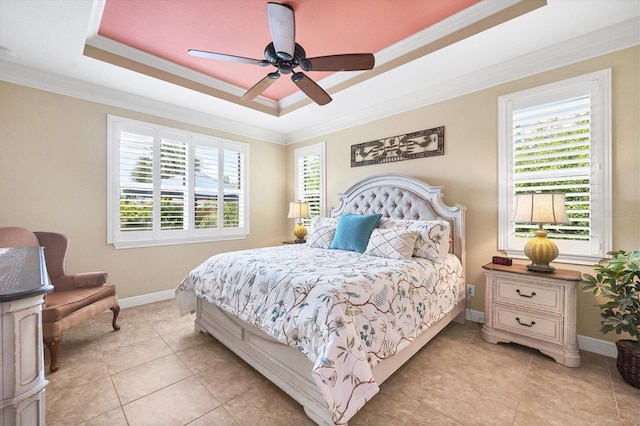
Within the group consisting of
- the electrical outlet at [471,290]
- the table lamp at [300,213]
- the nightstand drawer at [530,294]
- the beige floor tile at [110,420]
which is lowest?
the beige floor tile at [110,420]

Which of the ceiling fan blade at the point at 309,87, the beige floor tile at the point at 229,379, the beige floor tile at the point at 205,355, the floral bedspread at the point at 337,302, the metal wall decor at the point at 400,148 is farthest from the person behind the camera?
the metal wall decor at the point at 400,148

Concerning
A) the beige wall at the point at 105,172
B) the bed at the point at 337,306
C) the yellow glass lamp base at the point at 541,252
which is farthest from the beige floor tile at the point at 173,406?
the yellow glass lamp base at the point at 541,252

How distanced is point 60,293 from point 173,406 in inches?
69.5

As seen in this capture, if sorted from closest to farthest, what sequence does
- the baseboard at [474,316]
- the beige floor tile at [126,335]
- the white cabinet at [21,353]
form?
the white cabinet at [21,353] < the beige floor tile at [126,335] < the baseboard at [474,316]

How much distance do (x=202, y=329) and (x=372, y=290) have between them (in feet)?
6.20

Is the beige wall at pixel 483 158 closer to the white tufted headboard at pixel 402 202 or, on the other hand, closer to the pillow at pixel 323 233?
the white tufted headboard at pixel 402 202

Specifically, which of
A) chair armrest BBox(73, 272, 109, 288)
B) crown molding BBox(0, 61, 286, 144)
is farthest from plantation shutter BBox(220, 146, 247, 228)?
chair armrest BBox(73, 272, 109, 288)

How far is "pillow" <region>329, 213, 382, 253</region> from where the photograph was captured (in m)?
2.97

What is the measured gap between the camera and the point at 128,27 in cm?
246

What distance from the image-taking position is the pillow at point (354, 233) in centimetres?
297

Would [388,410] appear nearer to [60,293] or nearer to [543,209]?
[543,209]

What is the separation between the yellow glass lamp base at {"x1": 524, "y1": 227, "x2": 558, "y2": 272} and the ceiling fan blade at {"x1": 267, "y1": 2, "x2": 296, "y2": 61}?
102 inches

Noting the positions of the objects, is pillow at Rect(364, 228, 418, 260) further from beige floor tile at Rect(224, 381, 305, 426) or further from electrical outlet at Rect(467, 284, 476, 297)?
beige floor tile at Rect(224, 381, 305, 426)

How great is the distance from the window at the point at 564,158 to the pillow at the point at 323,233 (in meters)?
1.83
